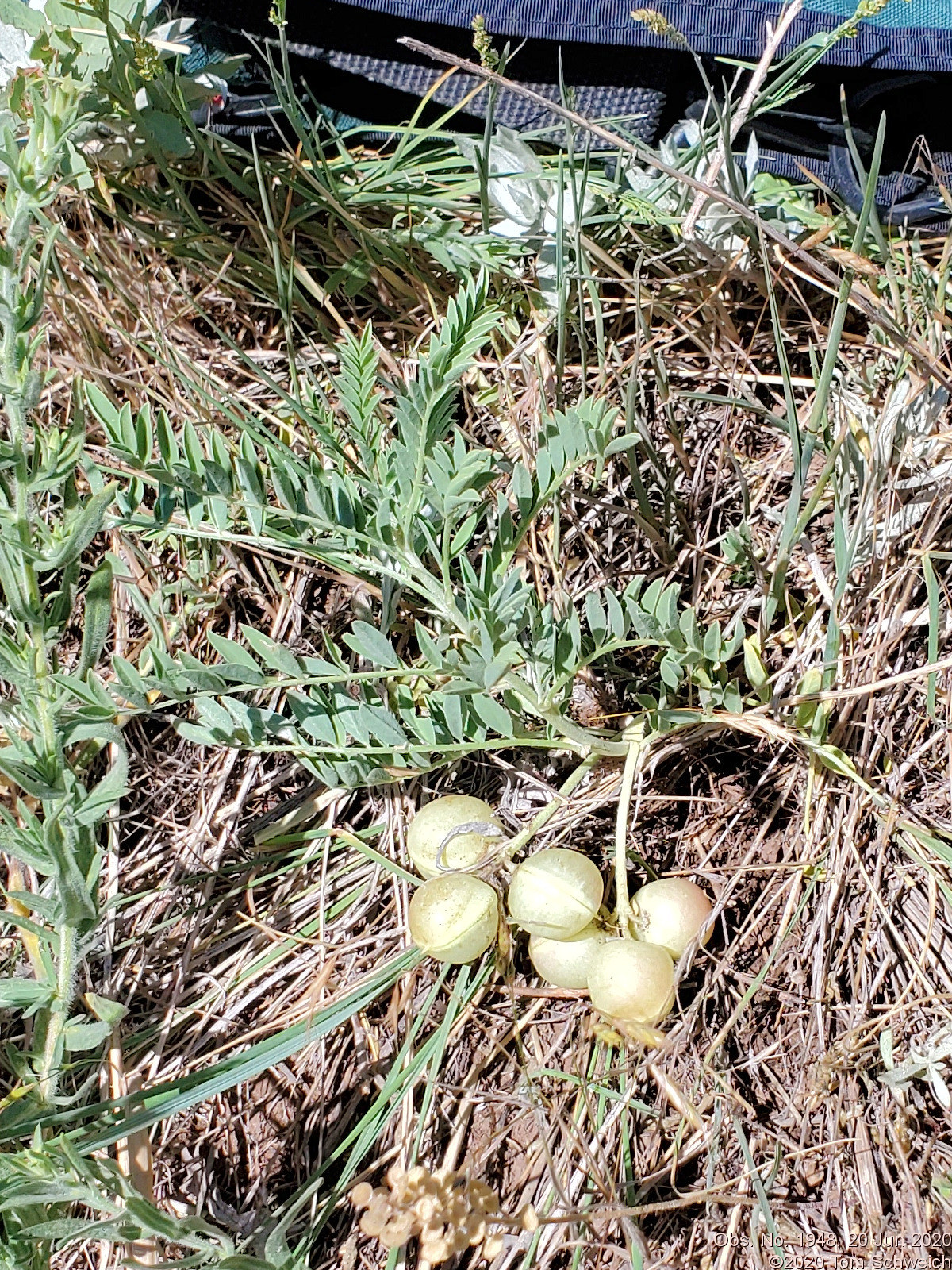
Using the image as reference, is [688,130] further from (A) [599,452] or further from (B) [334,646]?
(B) [334,646]

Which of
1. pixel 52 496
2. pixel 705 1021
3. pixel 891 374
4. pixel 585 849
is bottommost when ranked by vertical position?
pixel 705 1021

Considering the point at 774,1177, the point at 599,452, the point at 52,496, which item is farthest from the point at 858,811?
the point at 52,496

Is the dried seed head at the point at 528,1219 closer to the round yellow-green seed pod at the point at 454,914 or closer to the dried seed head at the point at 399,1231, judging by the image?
the dried seed head at the point at 399,1231

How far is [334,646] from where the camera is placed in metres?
1.01

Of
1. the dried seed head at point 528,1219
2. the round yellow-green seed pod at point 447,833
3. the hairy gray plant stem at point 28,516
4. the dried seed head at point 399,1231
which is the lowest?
the dried seed head at point 528,1219

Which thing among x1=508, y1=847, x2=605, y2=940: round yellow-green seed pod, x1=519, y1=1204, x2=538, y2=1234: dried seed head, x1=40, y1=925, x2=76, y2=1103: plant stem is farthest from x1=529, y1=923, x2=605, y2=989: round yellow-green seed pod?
x1=40, y1=925, x2=76, y2=1103: plant stem

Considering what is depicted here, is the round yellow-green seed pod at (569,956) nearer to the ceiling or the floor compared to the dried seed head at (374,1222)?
nearer to the ceiling

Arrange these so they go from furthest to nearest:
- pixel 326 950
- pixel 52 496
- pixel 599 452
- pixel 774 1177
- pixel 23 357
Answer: pixel 52 496
pixel 326 950
pixel 774 1177
pixel 599 452
pixel 23 357

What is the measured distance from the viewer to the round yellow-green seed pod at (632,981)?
944 millimetres

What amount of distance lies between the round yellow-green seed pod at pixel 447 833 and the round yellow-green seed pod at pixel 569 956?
109 mm

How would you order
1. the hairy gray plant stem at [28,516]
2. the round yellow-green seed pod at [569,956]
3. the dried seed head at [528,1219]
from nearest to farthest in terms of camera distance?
the hairy gray plant stem at [28,516], the dried seed head at [528,1219], the round yellow-green seed pod at [569,956]

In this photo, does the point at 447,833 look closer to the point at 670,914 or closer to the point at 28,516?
the point at 670,914

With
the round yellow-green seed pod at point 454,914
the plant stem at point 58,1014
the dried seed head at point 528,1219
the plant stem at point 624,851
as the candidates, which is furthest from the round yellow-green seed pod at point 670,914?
the plant stem at point 58,1014

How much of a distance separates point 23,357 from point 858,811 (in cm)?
97
